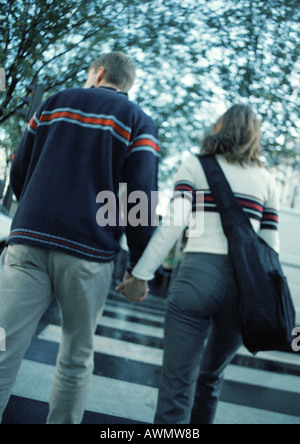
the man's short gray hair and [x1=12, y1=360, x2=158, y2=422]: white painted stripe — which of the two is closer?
the man's short gray hair

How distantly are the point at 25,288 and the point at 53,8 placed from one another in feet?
4.74

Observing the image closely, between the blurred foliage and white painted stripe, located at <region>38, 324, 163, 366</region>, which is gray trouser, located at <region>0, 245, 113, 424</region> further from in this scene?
white painted stripe, located at <region>38, 324, 163, 366</region>

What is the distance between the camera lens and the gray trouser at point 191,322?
1760mm

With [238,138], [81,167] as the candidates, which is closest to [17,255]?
[81,167]

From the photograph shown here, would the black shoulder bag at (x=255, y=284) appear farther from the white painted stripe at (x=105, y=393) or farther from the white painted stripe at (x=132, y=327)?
the white painted stripe at (x=132, y=327)

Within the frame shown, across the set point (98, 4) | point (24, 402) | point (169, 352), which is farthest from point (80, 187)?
point (24, 402)

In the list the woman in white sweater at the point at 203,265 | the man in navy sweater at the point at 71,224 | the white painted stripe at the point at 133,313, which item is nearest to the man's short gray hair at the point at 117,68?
the man in navy sweater at the point at 71,224

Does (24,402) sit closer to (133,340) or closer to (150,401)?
(150,401)

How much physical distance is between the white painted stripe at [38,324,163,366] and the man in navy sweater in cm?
221

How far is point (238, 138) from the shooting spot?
6.16 feet

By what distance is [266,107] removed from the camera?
348 cm

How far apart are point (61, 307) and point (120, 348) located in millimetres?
2669

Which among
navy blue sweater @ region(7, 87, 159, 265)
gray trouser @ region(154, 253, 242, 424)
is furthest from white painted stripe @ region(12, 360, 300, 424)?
navy blue sweater @ region(7, 87, 159, 265)

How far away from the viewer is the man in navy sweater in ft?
5.20
